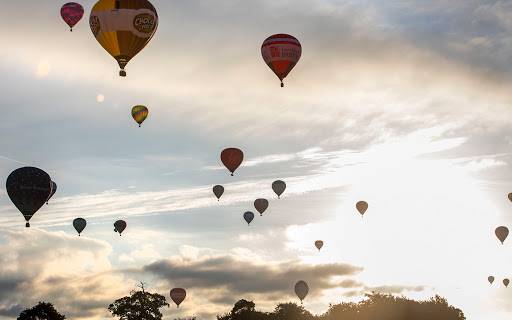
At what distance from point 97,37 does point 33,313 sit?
193ft

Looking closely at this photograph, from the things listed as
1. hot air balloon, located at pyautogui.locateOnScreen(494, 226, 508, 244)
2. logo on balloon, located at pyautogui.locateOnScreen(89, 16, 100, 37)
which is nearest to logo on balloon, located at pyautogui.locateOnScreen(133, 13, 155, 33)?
logo on balloon, located at pyautogui.locateOnScreen(89, 16, 100, 37)

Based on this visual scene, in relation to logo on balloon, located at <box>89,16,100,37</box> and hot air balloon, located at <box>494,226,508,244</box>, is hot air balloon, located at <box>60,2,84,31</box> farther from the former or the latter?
hot air balloon, located at <box>494,226,508,244</box>

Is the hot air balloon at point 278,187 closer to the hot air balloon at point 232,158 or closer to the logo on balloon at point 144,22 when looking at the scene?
the hot air balloon at point 232,158

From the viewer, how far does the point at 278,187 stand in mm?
108312

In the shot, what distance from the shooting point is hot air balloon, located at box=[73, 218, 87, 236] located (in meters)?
113

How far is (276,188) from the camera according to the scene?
355 feet

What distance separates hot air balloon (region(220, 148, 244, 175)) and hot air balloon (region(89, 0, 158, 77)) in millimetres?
30430

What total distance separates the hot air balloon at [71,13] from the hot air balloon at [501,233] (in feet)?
210

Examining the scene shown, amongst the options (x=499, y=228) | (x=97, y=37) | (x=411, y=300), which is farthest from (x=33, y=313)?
(x=499, y=228)

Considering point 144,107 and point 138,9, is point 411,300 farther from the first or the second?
point 138,9

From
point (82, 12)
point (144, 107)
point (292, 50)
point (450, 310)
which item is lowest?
point (450, 310)

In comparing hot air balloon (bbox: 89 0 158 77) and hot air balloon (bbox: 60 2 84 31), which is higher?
hot air balloon (bbox: 60 2 84 31)

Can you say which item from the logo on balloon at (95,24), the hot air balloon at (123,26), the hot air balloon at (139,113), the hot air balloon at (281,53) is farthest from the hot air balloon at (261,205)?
the logo on balloon at (95,24)

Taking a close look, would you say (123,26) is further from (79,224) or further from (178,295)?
(178,295)
